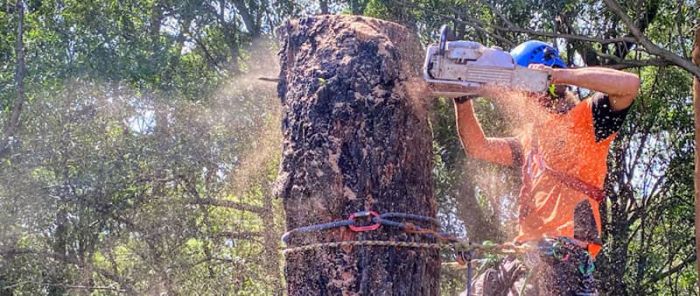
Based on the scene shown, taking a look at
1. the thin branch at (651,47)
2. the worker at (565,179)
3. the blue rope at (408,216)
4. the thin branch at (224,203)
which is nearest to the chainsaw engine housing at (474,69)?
the worker at (565,179)

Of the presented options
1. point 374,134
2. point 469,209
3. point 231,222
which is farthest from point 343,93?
point 231,222

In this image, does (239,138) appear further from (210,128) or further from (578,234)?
(578,234)

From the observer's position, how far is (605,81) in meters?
3.56

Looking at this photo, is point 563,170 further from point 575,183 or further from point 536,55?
point 536,55

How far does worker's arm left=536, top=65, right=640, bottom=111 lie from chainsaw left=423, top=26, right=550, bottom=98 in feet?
0.40

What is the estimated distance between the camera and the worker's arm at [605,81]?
11.4ft

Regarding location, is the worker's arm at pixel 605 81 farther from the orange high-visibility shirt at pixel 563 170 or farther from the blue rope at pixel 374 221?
the blue rope at pixel 374 221

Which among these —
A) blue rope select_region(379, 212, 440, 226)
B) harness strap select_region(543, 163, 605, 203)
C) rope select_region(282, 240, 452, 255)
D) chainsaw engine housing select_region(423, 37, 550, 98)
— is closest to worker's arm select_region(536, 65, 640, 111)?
chainsaw engine housing select_region(423, 37, 550, 98)

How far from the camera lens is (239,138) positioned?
9430 mm

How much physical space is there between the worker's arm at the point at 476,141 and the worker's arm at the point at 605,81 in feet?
2.08

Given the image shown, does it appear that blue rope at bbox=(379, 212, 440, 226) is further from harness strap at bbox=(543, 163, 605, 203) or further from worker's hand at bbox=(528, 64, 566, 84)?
harness strap at bbox=(543, 163, 605, 203)

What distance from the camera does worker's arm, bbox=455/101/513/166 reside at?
411cm

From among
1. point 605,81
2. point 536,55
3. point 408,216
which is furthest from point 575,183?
point 408,216

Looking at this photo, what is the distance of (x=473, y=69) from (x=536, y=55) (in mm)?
744
